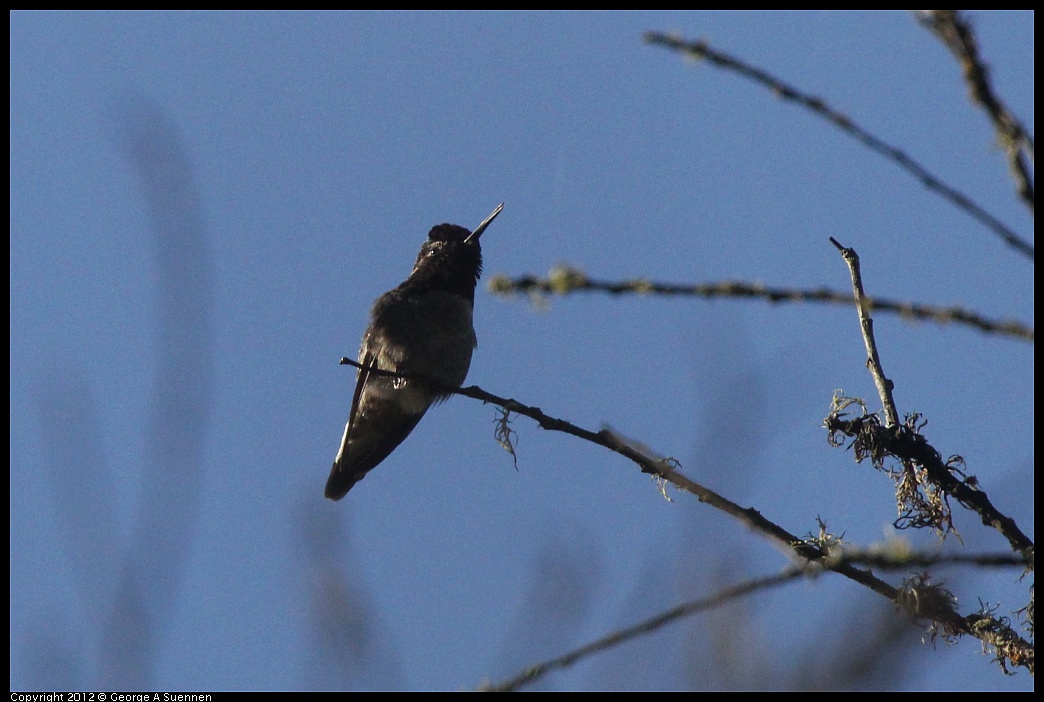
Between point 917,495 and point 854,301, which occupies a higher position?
point 854,301

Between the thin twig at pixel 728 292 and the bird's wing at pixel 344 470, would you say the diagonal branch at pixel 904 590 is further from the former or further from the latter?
the bird's wing at pixel 344 470

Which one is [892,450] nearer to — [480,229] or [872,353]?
[872,353]

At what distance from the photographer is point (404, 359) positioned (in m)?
6.71

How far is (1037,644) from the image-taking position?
179 cm

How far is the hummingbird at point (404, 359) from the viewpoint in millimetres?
6727

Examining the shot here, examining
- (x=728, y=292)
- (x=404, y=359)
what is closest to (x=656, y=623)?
(x=728, y=292)

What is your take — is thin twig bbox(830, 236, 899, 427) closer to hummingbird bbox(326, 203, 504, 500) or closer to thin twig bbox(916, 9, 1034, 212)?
thin twig bbox(916, 9, 1034, 212)

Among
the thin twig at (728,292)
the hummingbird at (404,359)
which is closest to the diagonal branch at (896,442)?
the thin twig at (728,292)

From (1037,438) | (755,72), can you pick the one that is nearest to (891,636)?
(1037,438)

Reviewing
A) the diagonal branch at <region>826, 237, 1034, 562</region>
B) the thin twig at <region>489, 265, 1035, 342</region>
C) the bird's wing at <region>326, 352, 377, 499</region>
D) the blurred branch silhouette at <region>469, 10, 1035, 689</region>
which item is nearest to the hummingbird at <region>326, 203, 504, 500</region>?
the bird's wing at <region>326, 352, 377, 499</region>

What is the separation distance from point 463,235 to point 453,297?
2.60ft

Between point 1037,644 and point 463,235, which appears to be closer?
point 1037,644

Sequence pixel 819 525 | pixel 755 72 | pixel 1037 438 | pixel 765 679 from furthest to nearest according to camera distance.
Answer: pixel 819 525, pixel 765 679, pixel 1037 438, pixel 755 72

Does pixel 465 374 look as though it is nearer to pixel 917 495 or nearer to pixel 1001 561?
pixel 917 495
